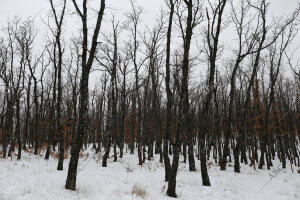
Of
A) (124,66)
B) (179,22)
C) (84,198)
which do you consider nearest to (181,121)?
(84,198)

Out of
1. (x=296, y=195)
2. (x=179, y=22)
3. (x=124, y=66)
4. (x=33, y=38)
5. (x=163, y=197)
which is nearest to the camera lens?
(x=163, y=197)

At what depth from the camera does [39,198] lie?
202 inches

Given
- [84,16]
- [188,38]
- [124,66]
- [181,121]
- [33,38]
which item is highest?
[33,38]

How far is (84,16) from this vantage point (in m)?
7.57

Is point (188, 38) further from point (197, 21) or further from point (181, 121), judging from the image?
point (197, 21)

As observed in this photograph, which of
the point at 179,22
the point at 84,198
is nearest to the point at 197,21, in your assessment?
the point at 179,22

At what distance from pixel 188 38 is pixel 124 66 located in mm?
11685

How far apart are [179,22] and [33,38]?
40.5ft

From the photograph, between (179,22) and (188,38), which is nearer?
(188,38)

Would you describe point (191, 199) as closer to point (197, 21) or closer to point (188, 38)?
point (188, 38)

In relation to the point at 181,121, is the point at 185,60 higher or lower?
higher

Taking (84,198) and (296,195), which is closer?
(84,198)

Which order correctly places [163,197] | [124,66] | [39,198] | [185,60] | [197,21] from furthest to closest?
[124,66] → [197,21] → [185,60] → [163,197] → [39,198]

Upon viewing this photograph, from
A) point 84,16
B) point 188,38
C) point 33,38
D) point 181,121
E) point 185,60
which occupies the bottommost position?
point 181,121
